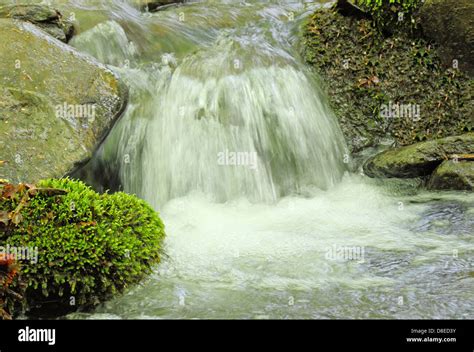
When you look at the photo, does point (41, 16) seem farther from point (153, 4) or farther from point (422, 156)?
point (422, 156)

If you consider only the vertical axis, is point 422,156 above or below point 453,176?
above

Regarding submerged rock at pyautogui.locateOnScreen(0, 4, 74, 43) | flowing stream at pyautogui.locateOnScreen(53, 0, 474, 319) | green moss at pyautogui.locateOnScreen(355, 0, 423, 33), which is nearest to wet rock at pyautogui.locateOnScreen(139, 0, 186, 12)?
flowing stream at pyautogui.locateOnScreen(53, 0, 474, 319)

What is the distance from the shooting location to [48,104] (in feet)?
19.1

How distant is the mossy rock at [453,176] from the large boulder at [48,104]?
4364 mm

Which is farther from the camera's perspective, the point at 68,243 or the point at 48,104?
the point at 48,104

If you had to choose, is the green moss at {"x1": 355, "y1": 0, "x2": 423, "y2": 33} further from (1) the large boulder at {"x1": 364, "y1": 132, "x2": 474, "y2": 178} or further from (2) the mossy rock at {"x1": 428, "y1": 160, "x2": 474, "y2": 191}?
(2) the mossy rock at {"x1": 428, "y1": 160, "x2": 474, "y2": 191}

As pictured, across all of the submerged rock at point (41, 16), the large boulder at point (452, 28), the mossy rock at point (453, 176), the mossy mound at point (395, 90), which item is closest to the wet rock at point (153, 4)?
the submerged rock at point (41, 16)

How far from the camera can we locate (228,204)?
7348 millimetres

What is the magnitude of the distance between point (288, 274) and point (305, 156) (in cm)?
362

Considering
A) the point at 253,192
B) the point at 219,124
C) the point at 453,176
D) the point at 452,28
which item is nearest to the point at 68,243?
the point at 253,192

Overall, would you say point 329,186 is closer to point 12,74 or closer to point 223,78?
point 223,78

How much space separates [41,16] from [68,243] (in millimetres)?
4556

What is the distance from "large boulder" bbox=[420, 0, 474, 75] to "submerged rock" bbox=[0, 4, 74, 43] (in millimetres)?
5634

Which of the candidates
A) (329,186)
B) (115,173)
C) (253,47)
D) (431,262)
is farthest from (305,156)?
(431,262)
